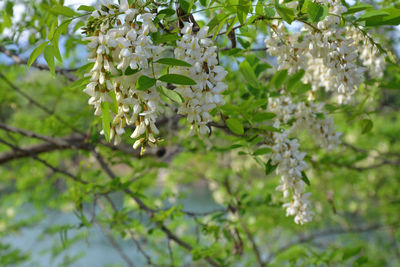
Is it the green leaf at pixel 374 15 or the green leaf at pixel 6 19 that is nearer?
the green leaf at pixel 374 15

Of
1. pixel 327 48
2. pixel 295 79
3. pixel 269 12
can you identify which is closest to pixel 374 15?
pixel 327 48

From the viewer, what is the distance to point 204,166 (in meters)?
4.39

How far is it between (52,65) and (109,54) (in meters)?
0.17

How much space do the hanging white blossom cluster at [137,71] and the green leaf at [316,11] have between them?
0.24 meters

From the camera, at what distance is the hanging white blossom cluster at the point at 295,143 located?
1.00m

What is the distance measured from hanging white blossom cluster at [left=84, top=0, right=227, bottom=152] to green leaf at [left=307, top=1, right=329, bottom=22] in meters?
0.24

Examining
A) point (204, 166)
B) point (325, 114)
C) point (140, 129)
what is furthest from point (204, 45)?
point (204, 166)

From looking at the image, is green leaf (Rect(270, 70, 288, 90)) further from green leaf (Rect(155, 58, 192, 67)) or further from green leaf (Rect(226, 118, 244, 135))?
green leaf (Rect(155, 58, 192, 67))

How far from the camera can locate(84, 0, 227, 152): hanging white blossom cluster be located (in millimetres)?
633

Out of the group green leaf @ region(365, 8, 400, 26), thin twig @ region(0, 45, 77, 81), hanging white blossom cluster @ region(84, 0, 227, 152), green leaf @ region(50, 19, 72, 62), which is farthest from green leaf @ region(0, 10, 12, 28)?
green leaf @ region(365, 8, 400, 26)

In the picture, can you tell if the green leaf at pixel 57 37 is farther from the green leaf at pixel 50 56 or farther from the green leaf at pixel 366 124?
the green leaf at pixel 366 124

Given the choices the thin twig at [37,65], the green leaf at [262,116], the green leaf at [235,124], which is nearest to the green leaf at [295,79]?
the green leaf at [262,116]

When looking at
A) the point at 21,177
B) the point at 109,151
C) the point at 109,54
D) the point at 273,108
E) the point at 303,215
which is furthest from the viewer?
the point at 21,177

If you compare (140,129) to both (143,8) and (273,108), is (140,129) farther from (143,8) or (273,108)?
(273,108)
